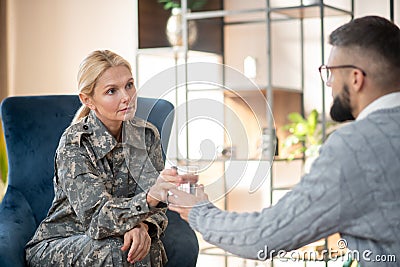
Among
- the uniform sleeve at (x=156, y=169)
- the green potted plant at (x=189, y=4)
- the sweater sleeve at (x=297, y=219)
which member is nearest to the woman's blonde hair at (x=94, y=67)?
the uniform sleeve at (x=156, y=169)

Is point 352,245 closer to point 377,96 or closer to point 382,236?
point 382,236

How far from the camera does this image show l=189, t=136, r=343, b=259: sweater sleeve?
1.42 m

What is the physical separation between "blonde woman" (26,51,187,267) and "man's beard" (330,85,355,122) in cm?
63

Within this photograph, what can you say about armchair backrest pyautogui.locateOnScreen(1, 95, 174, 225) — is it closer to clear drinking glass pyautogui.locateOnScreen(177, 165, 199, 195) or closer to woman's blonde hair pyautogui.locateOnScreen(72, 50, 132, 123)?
woman's blonde hair pyautogui.locateOnScreen(72, 50, 132, 123)

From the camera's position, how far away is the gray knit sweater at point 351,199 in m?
1.42

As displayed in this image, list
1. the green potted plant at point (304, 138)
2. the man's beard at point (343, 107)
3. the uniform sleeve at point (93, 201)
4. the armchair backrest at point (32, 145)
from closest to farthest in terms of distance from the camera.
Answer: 1. the man's beard at point (343, 107)
2. the uniform sleeve at point (93, 201)
3. the armchair backrest at point (32, 145)
4. the green potted plant at point (304, 138)

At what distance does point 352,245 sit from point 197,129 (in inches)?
21.8

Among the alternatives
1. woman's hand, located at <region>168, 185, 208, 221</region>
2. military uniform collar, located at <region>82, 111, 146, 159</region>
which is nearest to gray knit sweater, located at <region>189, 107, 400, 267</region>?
woman's hand, located at <region>168, 185, 208, 221</region>

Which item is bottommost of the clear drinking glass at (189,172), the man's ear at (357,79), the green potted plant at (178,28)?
the clear drinking glass at (189,172)

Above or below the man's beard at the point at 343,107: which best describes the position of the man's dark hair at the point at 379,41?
above

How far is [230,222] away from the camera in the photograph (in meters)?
1.56

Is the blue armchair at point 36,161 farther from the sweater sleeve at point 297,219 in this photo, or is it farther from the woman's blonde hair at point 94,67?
the sweater sleeve at point 297,219

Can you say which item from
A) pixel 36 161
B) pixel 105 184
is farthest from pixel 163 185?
pixel 36 161

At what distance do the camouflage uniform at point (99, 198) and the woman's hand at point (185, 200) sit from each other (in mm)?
281
